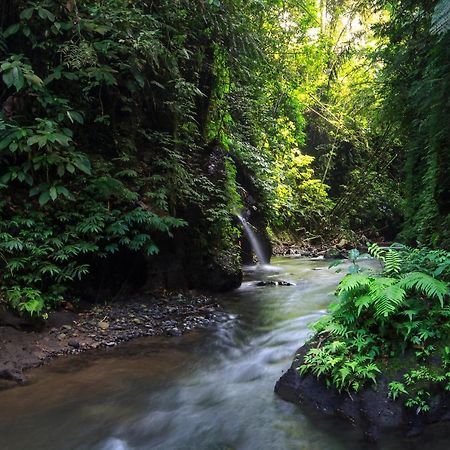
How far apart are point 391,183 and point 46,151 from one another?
17788mm

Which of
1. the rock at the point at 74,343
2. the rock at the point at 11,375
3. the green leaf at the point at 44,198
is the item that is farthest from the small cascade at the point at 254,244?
the rock at the point at 11,375

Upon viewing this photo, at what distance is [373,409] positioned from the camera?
3.38 meters

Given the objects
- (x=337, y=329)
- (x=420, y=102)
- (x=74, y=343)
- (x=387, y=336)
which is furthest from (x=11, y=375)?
(x=420, y=102)

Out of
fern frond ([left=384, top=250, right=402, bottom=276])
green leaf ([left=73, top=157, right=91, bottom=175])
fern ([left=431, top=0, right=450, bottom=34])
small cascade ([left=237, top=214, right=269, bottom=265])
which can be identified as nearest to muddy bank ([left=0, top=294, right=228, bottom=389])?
green leaf ([left=73, top=157, right=91, bottom=175])

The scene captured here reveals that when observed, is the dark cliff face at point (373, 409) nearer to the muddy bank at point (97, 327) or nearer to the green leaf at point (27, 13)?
the muddy bank at point (97, 327)

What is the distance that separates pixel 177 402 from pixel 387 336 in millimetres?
2058

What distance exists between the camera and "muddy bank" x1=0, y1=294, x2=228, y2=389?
4.77 meters

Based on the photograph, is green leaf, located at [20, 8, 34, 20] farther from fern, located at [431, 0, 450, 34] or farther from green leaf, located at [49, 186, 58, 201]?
fern, located at [431, 0, 450, 34]

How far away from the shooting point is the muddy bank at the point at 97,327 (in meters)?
4.77

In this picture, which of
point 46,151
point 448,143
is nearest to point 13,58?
point 46,151

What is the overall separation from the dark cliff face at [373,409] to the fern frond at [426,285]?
2.52ft

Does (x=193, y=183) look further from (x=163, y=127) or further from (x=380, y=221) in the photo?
(x=380, y=221)

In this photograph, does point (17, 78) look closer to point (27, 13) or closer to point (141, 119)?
point (27, 13)

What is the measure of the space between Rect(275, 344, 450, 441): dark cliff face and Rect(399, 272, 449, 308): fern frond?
2.52ft
